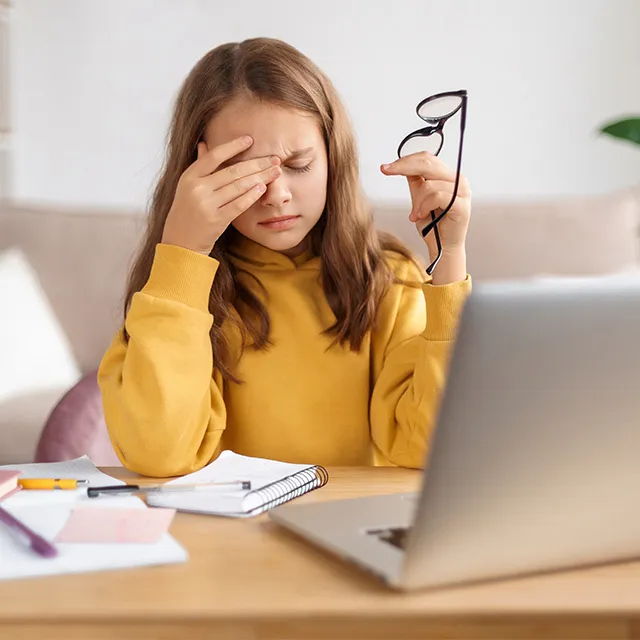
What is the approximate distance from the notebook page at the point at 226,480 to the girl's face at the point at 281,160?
1.09ft

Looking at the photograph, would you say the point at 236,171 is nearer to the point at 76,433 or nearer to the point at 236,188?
the point at 236,188

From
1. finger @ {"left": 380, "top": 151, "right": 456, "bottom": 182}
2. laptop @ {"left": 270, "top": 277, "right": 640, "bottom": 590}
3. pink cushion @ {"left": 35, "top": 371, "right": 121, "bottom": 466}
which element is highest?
finger @ {"left": 380, "top": 151, "right": 456, "bottom": 182}

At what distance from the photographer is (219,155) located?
1158mm

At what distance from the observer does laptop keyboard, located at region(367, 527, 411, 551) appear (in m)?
0.70

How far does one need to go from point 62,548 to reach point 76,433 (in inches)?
40.3

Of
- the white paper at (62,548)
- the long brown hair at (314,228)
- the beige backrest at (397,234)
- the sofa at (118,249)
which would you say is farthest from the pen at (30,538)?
the beige backrest at (397,234)

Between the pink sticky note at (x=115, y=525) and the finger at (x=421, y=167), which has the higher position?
the finger at (x=421, y=167)

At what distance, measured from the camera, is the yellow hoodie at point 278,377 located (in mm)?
1124

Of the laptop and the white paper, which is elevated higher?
the laptop

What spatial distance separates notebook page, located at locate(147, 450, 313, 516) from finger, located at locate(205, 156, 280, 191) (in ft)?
1.10

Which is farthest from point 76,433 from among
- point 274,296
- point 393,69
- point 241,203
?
point 393,69

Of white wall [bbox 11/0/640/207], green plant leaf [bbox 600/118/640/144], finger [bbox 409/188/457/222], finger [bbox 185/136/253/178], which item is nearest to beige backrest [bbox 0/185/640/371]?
green plant leaf [bbox 600/118/640/144]

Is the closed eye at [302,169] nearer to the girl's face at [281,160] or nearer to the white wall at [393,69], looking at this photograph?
the girl's face at [281,160]

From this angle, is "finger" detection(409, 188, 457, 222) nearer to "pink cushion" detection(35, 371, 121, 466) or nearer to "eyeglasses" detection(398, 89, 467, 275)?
"eyeglasses" detection(398, 89, 467, 275)
